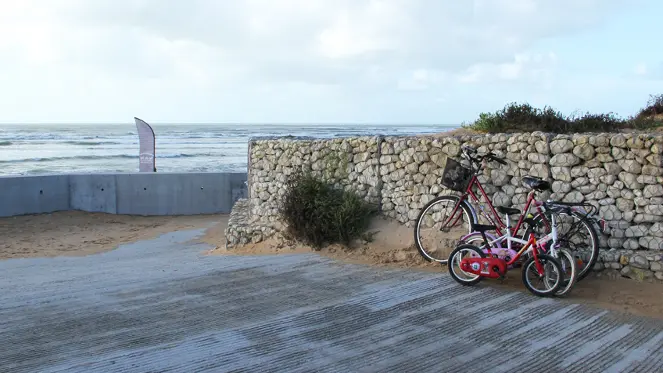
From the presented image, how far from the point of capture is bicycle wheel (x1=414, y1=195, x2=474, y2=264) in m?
6.66

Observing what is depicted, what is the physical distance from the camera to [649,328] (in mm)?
4562

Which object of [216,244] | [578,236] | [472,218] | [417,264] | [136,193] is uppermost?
[472,218]

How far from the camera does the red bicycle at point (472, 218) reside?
5634mm

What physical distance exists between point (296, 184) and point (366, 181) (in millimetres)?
1093

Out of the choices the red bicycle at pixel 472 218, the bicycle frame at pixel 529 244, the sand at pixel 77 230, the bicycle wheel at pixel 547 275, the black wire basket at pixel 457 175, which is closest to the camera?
the bicycle wheel at pixel 547 275

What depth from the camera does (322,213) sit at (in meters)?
7.88

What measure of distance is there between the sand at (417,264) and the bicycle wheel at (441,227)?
6.6 inches

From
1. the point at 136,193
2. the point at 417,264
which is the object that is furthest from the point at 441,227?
the point at 136,193

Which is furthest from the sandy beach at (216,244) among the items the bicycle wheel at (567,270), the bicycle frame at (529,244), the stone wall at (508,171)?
the stone wall at (508,171)

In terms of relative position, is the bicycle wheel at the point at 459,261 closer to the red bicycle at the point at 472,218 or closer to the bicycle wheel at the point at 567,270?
the red bicycle at the point at 472,218

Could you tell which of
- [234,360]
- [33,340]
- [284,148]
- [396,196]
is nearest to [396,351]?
[234,360]

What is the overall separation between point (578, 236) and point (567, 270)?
0.69m

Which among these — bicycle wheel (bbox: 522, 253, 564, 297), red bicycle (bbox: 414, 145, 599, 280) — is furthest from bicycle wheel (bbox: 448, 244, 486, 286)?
bicycle wheel (bbox: 522, 253, 564, 297)

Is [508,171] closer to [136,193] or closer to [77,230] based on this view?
[77,230]
